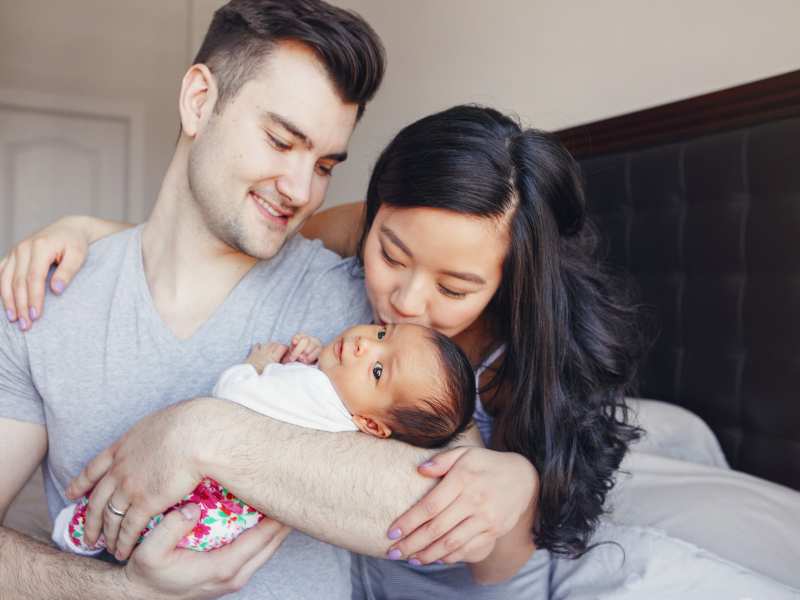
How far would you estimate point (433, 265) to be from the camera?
1345mm

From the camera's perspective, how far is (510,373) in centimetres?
152

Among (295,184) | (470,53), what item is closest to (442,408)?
(295,184)

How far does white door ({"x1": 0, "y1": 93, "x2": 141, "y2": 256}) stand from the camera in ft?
15.6

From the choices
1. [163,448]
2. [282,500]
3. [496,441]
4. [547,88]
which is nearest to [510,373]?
[496,441]

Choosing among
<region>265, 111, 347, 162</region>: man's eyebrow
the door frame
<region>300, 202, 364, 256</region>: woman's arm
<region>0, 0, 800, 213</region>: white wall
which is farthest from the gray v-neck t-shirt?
the door frame

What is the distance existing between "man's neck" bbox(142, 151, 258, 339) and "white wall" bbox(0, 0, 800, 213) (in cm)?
150

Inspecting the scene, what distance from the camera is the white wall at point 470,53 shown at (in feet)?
7.15

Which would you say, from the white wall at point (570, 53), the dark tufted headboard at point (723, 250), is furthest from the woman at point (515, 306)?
the white wall at point (570, 53)

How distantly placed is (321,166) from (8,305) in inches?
26.6

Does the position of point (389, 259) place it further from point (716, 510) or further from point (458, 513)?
point (716, 510)

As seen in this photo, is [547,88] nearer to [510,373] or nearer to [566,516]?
[510,373]

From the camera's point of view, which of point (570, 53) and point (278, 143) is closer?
point (278, 143)

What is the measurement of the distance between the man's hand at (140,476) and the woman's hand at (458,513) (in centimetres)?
34

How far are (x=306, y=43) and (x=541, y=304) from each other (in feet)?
2.33
